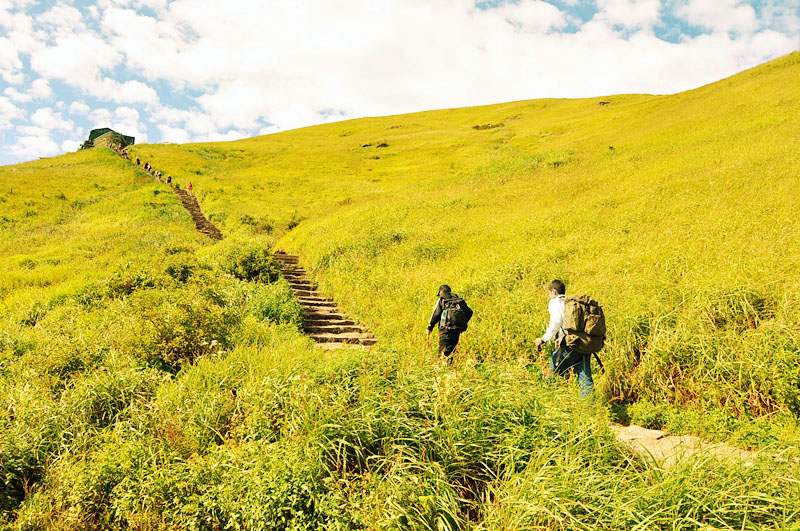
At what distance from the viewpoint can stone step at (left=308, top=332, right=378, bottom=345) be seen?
38.6 feet

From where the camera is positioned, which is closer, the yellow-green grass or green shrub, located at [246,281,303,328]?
green shrub, located at [246,281,303,328]

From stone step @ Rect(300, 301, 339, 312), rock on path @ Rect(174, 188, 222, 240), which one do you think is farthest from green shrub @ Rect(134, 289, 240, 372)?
rock on path @ Rect(174, 188, 222, 240)

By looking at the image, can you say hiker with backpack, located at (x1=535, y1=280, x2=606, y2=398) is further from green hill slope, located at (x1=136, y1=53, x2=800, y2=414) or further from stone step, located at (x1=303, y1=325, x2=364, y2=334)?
stone step, located at (x1=303, y1=325, x2=364, y2=334)

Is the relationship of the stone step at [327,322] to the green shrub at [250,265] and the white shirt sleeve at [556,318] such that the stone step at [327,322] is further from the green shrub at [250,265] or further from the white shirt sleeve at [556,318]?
the white shirt sleeve at [556,318]

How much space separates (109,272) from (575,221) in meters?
17.6

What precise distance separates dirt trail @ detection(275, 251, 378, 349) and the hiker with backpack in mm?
4648

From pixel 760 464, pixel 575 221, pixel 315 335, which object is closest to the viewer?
pixel 760 464

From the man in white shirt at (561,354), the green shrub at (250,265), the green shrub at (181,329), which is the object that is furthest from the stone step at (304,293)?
the man in white shirt at (561,354)

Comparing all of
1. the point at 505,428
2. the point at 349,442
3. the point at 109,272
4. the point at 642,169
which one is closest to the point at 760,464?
the point at 505,428

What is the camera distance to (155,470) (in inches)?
193

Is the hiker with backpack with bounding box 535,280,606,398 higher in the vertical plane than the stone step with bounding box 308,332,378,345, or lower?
higher

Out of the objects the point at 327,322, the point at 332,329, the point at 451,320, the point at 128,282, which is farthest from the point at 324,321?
the point at 128,282

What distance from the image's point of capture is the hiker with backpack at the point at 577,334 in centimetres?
Result: 746

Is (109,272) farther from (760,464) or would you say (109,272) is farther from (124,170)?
(124,170)
